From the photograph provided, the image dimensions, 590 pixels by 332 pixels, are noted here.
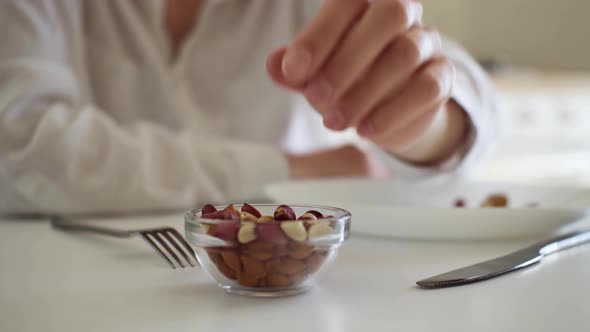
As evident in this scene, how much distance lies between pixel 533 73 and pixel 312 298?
102 inches

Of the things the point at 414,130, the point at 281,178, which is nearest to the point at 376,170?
the point at 281,178

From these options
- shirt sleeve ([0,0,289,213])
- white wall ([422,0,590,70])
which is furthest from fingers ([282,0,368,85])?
white wall ([422,0,590,70])

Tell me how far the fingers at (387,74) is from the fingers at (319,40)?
39mm

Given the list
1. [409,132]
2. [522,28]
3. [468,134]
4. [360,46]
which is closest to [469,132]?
[468,134]

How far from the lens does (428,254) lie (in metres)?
0.46

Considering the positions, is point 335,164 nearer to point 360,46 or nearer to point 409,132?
point 409,132

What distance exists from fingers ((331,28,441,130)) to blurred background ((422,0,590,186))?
1499mm

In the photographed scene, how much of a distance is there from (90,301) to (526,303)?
0.24 m

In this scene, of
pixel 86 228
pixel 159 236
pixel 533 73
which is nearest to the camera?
pixel 159 236

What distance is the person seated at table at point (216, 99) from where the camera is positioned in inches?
18.6

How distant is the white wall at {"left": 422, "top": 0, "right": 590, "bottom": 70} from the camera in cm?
278

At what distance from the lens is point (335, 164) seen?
907 mm

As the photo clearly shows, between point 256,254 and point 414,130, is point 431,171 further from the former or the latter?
point 256,254

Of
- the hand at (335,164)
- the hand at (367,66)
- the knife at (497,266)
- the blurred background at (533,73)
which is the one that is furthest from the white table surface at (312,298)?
the blurred background at (533,73)
